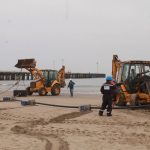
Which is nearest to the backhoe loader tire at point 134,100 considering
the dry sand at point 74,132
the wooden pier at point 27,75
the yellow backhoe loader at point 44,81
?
the dry sand at point 74,132

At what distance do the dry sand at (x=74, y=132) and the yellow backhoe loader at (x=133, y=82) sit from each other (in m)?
2.87

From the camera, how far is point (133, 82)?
19.6 meters

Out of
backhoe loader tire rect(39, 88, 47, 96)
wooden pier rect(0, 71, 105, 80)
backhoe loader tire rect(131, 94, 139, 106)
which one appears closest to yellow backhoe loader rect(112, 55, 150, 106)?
backhoe loader tire rect(131, 94, 139, 106)

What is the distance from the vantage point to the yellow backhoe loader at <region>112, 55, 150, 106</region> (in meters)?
19.1

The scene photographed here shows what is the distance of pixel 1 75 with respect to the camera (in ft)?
405

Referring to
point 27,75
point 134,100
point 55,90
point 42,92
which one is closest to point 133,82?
point 134,100

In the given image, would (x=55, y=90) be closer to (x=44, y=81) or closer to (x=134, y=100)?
(x=44, y=81)

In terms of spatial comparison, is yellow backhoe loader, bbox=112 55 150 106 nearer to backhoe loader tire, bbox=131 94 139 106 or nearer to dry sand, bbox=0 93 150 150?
backhoe loader tire, bbox=131 94 139 106

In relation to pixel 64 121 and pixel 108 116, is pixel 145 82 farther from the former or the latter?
pixel 64 121

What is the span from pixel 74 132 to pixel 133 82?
868cm

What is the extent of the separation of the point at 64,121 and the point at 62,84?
2240 cm

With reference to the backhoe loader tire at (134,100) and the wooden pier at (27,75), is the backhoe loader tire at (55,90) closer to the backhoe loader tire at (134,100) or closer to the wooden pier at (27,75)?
the backhoe loader tire at (134,100)

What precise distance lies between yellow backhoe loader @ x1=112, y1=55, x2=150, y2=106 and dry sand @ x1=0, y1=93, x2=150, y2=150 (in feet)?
9.42

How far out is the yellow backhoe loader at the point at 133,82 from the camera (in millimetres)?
19094
